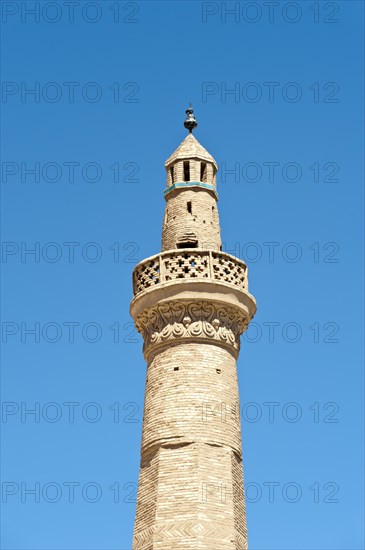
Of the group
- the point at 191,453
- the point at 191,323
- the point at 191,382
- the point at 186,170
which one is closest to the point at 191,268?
the point at 191,323

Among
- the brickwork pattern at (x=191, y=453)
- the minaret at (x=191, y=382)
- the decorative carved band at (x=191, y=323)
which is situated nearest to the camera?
the brickwork pattern at (x=191, y=453)

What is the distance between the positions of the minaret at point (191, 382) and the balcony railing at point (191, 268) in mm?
22

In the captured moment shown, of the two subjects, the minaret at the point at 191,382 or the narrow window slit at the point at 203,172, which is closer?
the minaret at the point at 191,382

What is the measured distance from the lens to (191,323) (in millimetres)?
21891

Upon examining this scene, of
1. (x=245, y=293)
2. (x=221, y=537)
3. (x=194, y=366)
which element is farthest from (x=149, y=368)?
(x=221, y=537)

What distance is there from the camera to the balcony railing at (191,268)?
2208 centimetres

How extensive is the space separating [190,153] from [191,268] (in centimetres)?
370

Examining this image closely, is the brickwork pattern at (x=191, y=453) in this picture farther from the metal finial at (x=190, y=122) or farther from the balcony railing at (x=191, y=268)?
the metal finial at (x=190, y=122)

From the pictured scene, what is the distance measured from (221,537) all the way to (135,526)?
200cm

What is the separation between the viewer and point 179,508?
64.9ft

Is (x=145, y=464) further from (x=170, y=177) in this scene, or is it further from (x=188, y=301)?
(x=170, y=177)

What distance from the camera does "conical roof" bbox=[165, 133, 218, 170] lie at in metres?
24.5

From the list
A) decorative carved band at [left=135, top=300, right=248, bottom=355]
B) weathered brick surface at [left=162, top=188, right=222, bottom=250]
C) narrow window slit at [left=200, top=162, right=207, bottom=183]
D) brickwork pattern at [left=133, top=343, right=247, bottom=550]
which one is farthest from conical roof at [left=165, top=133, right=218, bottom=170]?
brickwork pattern at [left=133, top=343, right=247, bottom=550]

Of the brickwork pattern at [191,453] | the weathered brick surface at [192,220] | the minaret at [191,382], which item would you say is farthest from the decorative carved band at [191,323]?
the weathered brick surface at [192,220]
